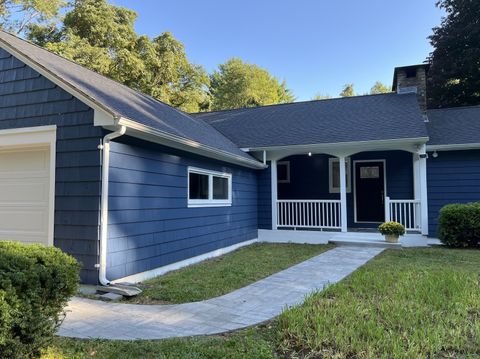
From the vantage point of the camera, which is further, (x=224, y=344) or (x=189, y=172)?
(x=189, y=172)

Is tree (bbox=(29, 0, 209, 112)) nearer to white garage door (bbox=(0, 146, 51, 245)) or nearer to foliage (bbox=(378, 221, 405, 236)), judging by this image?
white garage door (bbox=(0, 146, 51, 245))

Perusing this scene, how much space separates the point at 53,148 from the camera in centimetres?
546

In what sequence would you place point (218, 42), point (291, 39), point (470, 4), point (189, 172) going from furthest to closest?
1. point (218, 42)
2. point (291, 39)
3. point (470, 4)
4. point (189, 172)

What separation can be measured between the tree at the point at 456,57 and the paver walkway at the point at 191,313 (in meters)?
19.3

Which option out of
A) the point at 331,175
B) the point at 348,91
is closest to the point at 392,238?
the point at 331,175

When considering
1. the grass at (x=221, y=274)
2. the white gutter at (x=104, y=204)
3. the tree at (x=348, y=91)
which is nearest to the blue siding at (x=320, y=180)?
the grass at (x=221, y=274)

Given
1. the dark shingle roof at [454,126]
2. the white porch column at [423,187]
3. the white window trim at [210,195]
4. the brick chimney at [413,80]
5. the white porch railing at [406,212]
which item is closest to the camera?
the white window trim at [210,195]

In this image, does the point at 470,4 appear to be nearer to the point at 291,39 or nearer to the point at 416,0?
the point at 416,0

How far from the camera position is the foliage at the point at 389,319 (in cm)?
304

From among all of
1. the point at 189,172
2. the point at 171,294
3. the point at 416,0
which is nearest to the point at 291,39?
the point at 416,0

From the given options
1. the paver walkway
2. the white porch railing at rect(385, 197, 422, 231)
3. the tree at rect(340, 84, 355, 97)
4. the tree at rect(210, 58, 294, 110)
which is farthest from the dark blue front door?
the tree at rect(340, 84, 355, 97)

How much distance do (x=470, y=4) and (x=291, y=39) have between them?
16.2m

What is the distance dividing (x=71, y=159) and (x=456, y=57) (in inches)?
867

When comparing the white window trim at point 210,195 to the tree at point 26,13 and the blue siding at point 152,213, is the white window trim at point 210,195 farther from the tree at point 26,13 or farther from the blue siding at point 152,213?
the tree at point 26,13
